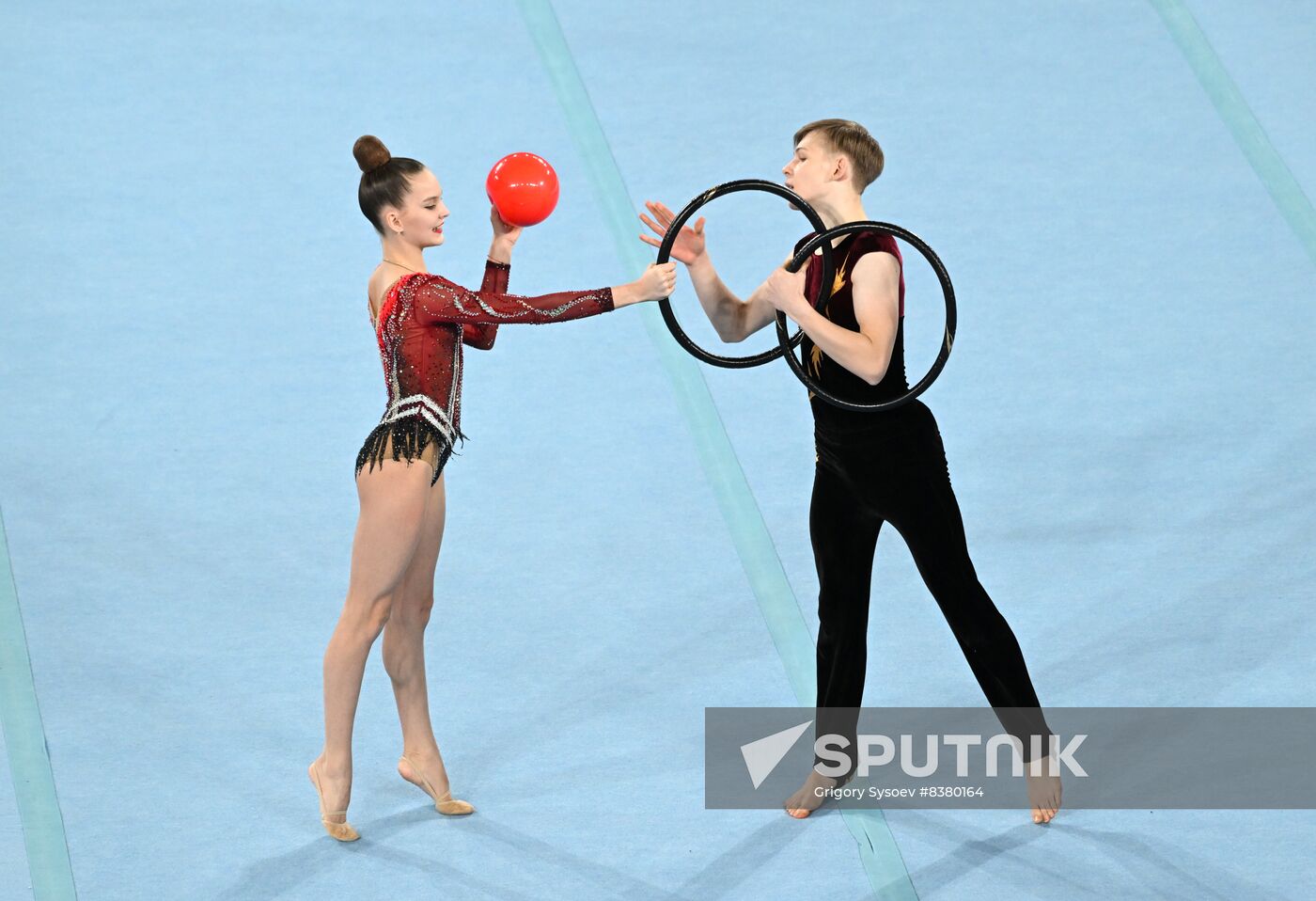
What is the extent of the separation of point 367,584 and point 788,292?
4.13 ft

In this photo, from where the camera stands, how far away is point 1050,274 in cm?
655

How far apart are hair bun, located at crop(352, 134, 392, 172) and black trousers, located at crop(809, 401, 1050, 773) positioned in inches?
51.2

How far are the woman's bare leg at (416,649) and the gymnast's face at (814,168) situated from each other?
1190 millimetres

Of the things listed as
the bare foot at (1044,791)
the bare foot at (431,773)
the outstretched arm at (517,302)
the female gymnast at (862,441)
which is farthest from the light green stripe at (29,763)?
the bare foot at (1044,791)

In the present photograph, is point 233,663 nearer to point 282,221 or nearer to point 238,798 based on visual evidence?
point 238,798

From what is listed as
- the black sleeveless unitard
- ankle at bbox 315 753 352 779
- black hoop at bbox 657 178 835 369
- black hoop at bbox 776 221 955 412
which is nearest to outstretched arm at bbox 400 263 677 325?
black hoop at bbox 657 178 835 369

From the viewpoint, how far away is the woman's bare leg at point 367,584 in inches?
156

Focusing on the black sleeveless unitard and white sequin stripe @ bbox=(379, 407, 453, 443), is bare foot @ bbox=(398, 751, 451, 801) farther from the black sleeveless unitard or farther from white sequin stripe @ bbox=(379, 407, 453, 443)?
the black sleeveless unitard

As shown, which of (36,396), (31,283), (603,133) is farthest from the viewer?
(603,133)

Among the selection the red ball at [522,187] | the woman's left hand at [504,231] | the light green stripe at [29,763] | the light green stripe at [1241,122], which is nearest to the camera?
the light green stripe at [29,763]

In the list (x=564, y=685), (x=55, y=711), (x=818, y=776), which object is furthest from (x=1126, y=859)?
(x=55, y=711)

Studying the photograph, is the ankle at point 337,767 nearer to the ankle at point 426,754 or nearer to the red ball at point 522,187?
the ankle at point 426,754

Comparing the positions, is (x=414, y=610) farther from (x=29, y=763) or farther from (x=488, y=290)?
(x=29, y=763)

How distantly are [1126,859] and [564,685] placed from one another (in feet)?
5.47
